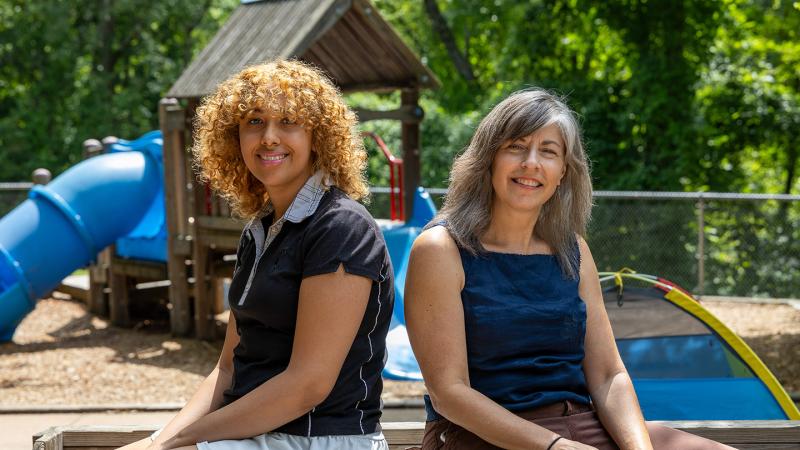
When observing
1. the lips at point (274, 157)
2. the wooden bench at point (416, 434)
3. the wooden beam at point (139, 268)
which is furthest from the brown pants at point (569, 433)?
the wooden beam at point (139, 268)

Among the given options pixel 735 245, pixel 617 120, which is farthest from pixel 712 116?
pixel 735 245

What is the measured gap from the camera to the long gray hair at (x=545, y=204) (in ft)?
8.54

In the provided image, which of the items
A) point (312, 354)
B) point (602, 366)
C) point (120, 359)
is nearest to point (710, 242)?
point (120, 359)

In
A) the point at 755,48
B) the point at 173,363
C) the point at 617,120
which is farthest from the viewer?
A: the point at 755,48

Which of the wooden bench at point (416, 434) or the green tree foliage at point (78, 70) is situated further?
the green tree foliage at point (78, 70)

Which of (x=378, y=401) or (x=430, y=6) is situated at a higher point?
(x=430, y=6)

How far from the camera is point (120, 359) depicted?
779 cm

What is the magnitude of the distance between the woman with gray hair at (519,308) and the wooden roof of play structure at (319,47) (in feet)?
16.3

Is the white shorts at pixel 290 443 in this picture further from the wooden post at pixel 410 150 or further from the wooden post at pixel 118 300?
the wooden post at pixel 118 300

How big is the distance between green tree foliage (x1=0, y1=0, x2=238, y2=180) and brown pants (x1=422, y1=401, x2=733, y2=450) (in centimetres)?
2056

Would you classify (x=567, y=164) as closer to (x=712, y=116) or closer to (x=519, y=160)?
(x=519, y=160)

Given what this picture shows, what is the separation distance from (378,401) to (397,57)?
21.2ft

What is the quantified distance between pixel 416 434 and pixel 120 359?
543cm

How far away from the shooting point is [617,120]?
13422 millimetres
